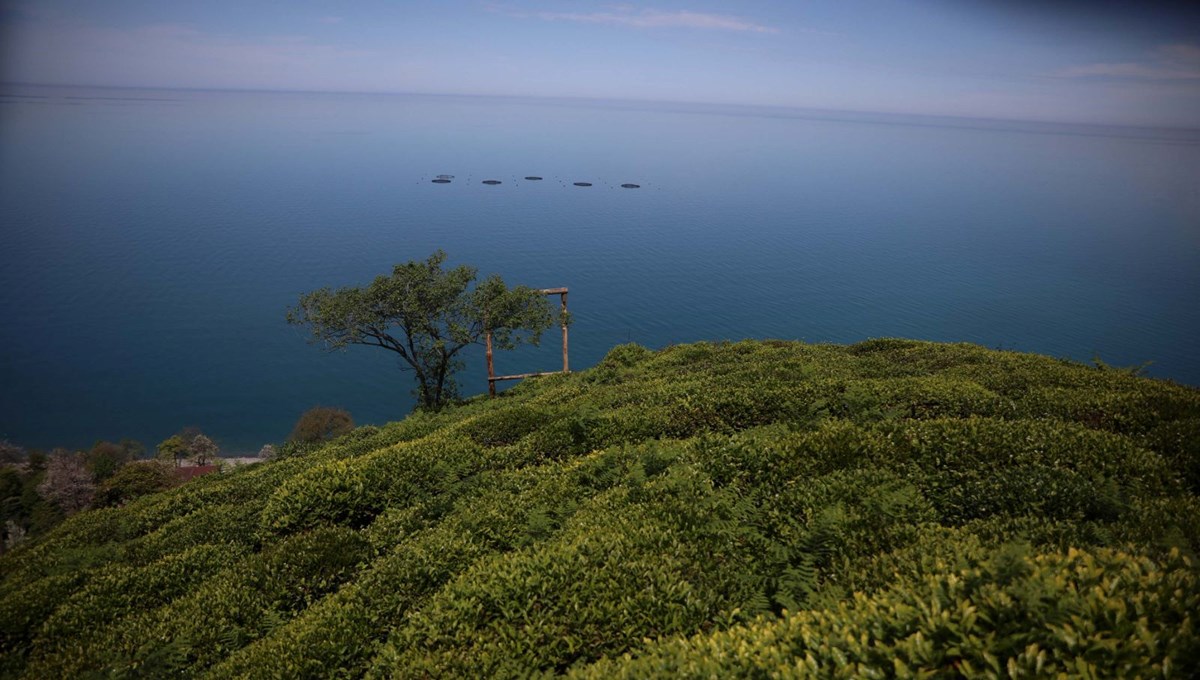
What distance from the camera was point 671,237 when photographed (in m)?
118

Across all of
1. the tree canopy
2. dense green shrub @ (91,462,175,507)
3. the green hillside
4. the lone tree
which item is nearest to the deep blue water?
the tree canopy

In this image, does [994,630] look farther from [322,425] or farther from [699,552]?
[322,425]

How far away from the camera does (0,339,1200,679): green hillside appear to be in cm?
561

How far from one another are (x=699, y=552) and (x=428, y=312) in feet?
87.4

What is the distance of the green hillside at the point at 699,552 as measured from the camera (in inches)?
221

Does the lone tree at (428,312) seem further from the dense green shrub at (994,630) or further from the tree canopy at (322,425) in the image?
the dense green shrub at (994,630)

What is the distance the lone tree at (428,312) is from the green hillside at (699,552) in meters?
16.2

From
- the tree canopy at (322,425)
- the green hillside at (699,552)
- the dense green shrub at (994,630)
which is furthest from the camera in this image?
the tree canopy at (322,425)

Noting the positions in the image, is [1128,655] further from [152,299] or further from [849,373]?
[152,299]

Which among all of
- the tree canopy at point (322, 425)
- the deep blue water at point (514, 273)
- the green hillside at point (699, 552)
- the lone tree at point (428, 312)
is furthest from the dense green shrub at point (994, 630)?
the deep blue water at point (514, 273)

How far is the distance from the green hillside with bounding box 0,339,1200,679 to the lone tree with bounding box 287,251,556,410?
16.2 metres

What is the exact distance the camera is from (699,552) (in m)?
8.89

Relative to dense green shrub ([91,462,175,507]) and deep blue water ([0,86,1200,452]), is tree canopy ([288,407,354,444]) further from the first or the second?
dense green shrub ([91,462,175,507])

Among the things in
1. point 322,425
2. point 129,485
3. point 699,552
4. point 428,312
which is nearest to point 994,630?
point 699,552
